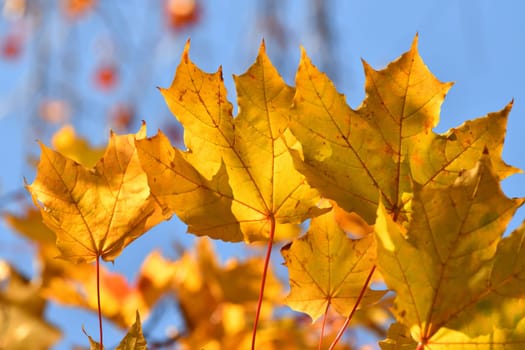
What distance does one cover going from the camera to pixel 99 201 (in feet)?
1.62

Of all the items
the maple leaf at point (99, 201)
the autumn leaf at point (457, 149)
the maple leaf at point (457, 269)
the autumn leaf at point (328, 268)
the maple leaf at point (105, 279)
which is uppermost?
the maple leaf at point (105, 279)

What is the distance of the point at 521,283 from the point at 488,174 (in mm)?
71

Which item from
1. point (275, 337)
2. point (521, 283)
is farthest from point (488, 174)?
point (275, 337)

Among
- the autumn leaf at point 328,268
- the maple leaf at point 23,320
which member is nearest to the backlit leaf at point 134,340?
the autumn leaf at point 328,268

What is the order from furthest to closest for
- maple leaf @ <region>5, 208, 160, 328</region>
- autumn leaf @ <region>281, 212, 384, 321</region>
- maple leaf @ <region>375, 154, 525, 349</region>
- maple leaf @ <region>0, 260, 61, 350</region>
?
1. maple leaf @ <region>5, 208, 160, 328</region>
2. maple leaf @ <region>0, 260, 61, 350</region>
3. autumn leaf @ <region>281, 212, 384, 321</region>
4. maple leaf @ <region>375, 154, 525, 349</region>

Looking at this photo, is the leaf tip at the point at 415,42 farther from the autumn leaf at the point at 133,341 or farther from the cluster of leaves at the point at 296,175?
the autumn leaf at the point at 133,341

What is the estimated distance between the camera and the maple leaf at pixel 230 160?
1.53ft

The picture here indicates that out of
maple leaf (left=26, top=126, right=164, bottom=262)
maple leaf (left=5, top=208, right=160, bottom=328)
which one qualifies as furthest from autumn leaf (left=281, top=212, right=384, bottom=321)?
maple leaf (left=5, top=208, right=160, bottom=328)

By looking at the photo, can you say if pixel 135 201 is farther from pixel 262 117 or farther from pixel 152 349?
pixel 152 349

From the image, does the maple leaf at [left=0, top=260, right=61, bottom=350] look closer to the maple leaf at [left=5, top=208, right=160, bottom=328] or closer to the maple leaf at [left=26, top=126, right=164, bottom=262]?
the maple leaf at [left=5, top=208, right=160, bottom=328]

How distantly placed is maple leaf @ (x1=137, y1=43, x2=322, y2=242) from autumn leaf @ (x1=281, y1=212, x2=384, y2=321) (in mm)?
20

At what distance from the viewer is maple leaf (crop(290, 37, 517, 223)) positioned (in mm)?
460

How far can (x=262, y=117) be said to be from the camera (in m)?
0.48

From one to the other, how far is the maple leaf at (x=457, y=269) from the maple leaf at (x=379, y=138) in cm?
7
